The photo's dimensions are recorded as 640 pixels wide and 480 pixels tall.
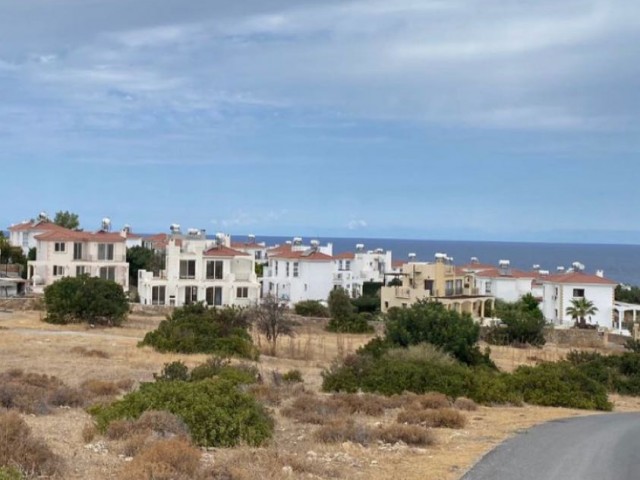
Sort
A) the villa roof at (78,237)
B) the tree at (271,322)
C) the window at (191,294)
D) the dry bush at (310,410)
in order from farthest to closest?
the villa roof at (78,237) → the window at (191,294) → the tree at (271,322) → the dry bush at (310,410)

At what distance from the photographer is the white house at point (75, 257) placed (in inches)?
2591

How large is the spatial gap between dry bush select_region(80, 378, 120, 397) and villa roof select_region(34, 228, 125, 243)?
4706cm

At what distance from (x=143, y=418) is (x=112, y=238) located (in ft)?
184

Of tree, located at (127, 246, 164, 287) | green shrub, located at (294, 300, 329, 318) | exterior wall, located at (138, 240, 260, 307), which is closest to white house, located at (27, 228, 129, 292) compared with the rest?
exterior wall, located at (138, 240, 260, 307)

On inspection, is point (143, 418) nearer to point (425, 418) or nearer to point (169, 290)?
point (425, 418)

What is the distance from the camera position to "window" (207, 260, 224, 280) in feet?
217

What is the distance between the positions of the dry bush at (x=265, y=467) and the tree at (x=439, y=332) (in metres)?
21.5

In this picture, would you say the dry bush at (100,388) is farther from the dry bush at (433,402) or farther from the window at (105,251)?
the window at (105,251)

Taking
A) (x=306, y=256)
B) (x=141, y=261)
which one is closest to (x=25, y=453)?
(x=306, y=256)

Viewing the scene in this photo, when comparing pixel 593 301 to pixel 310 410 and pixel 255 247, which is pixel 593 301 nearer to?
pixel 255 247

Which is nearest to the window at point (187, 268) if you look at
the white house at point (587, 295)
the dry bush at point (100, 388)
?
the white house at point (587, 295)

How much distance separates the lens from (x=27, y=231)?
86125mm

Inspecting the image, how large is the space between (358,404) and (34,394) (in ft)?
24.8

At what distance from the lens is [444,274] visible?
69.8 metres
